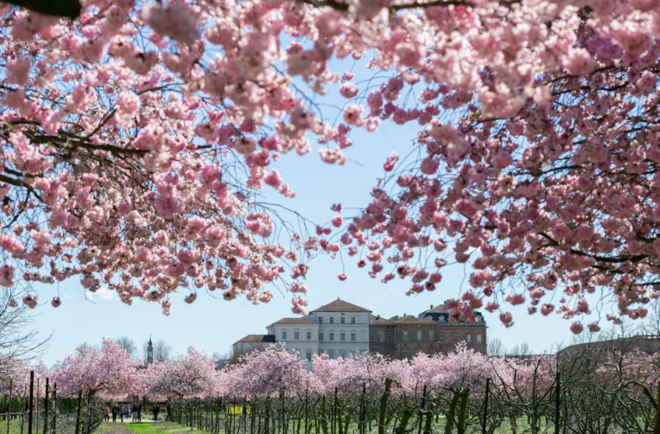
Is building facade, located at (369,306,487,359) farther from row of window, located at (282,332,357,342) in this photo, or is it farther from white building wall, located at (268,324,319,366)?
white building wall, located at (268,324,319,366)

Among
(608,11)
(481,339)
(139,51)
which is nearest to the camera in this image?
(608,11)

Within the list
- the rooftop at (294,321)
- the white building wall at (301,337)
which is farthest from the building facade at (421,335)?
the rooftop at (294,321)

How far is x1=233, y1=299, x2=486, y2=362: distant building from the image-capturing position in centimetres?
7450

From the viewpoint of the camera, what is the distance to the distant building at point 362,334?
7450 centimetres

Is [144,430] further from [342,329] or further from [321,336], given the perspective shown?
[342,329]

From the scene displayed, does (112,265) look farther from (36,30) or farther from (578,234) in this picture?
(578,234)

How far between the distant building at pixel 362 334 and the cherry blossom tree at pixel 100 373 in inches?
1489

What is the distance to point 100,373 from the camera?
116 feet

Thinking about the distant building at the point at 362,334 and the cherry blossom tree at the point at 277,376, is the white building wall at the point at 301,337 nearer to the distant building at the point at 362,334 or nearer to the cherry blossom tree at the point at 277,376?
the distant building at the point at 362,334

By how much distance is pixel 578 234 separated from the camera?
6223 millimetres

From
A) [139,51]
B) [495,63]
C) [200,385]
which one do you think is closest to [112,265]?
[139,51]

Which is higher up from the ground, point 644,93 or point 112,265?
point 644,93

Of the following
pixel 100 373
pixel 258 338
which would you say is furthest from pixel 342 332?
pixel 100 373

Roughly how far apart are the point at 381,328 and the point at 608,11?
249ft
